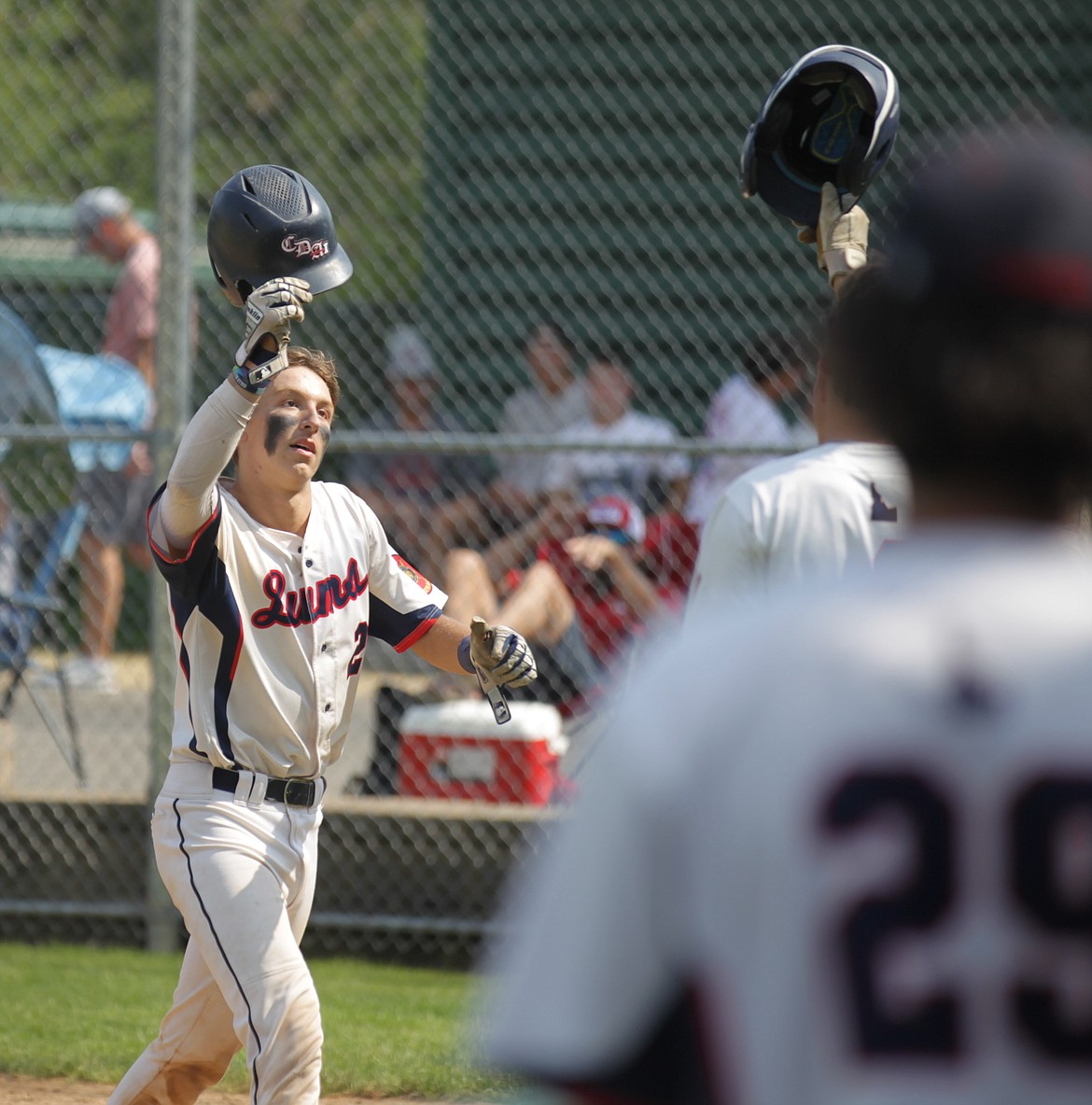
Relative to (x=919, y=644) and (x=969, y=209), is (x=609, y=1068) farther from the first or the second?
(x=969, y=209)

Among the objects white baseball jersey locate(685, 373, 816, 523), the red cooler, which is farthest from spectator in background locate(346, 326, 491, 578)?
white baseball jersey locate(685, 373, 816, 523)

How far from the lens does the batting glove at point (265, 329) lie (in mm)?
3303

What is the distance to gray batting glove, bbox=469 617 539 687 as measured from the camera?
353 cm

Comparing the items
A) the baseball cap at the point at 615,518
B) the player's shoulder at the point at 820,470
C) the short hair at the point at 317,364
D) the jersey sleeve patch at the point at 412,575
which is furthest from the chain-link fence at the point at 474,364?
the player's shoulder at the point at 820,470

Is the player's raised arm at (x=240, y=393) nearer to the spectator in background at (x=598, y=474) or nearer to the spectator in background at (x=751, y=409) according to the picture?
the spectator in background at (x=598, y=474)

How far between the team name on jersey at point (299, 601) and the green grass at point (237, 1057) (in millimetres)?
1668

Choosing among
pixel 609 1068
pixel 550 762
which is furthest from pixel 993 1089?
pixel 550 762

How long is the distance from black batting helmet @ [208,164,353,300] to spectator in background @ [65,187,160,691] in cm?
356

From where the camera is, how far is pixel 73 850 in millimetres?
6160

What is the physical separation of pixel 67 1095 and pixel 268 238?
244 centimetres

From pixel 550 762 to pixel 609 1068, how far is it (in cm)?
519

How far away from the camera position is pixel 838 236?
3.35 metres

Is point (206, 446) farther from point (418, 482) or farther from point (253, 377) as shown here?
point (418, 482)

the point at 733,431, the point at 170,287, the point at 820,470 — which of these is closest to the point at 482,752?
the point at 733,431
